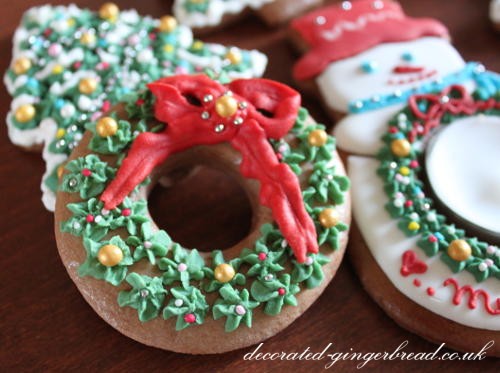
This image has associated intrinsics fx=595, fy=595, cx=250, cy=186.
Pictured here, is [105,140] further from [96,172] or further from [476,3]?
[476,3]

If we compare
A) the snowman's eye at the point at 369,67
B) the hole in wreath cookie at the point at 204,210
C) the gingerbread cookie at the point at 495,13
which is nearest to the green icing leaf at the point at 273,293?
the hole in wreath cookie at the point at 204,210

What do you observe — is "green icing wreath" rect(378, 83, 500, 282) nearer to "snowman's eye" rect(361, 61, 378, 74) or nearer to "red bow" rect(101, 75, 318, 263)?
"snowman's eye" rect(361, 61, 378, 74)

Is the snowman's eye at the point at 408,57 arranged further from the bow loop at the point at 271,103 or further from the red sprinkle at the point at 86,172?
the red sprinkle at the point at 86,172

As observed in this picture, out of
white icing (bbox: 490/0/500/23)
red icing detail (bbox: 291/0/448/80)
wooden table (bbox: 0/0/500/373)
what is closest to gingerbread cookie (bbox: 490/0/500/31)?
white icing (bbox: 490/0/500/23)

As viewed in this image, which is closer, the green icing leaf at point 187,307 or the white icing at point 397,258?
the green icing leaf at point 187,307

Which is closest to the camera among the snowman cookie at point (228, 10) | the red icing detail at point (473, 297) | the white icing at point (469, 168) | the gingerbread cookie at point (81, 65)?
the red icing detail at point (473, 297)

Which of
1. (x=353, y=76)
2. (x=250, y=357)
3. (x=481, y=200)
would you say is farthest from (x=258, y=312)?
(x=353, y=76)
